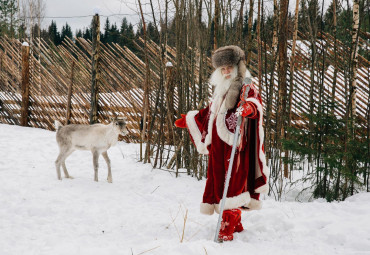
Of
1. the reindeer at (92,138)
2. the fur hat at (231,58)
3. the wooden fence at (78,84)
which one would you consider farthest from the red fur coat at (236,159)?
the wooden fence at (78,84)

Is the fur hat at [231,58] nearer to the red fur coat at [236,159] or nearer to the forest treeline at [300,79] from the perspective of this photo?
the red fur coat at [236,159]

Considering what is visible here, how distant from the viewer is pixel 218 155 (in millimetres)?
2580

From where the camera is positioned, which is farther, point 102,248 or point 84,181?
point 84,181

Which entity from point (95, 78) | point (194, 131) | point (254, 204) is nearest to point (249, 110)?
point (194, 131)

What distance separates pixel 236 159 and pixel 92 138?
2.32 m

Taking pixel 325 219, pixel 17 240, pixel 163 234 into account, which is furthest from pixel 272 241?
pixel 17 240

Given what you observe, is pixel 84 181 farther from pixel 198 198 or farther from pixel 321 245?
pixel 321 245

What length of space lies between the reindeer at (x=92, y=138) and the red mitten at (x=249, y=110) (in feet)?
7.25

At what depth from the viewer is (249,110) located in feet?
7.56

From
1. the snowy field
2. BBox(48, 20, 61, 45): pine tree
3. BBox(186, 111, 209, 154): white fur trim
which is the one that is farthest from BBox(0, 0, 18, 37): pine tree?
BBox(186, 111, 209, 154): white fur trim

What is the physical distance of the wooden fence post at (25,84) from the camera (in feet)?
27.7

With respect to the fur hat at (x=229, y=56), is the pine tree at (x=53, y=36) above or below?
above

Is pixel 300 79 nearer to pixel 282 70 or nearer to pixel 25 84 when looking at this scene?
pixel 282 70

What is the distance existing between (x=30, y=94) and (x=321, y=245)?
843 cm
